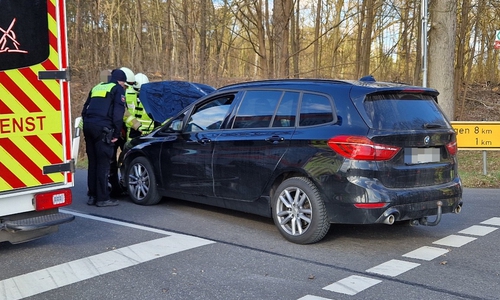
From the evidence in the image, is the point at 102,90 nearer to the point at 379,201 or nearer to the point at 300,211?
the point at 300,211

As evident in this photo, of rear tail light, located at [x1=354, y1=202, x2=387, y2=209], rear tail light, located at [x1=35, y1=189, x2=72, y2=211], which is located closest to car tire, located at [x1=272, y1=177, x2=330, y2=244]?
rear tail light, located at [x1=354, y1=202, x2=387, y2=209]

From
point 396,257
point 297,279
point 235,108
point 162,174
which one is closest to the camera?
point 297,279

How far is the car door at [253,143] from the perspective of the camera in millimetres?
6004

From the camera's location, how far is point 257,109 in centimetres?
641

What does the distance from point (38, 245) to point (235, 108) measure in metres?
2.74

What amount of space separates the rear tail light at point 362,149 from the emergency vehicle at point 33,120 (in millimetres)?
2758

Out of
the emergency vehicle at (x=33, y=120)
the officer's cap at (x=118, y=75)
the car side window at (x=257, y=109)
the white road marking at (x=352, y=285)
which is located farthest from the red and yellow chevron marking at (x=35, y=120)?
the white road marking at (x=352, y=285)

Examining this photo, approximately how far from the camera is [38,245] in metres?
5.89

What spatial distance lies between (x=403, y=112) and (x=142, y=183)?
399cm

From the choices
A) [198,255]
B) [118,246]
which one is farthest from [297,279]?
[118,246]

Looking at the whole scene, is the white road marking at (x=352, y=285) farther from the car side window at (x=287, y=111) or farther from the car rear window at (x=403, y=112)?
the car side window at (x=287, y=111)

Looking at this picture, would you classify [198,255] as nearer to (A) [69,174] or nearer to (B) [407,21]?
(A) [69,174]

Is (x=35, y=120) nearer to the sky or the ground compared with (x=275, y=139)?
nearer to the sky

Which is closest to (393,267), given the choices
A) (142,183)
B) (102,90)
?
(142,183)
